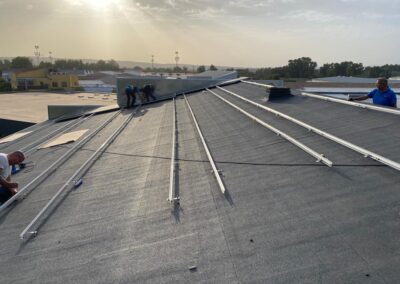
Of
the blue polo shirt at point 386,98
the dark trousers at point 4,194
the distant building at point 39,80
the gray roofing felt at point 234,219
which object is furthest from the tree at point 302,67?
the dark trousers at point 4,194

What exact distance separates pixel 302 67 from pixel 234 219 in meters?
75.2

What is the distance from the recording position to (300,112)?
7.53 metres

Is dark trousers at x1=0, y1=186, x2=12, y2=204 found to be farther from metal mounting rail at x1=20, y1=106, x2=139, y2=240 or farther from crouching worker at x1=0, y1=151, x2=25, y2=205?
metal mounting rail at x1=20, y1=106, x2=139, y2=240

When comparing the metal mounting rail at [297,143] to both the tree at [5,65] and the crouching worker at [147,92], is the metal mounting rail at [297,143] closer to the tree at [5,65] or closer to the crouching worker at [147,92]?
the crouching worker at [147,92]

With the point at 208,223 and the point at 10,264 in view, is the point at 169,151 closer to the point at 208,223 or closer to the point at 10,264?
the point at 208,223

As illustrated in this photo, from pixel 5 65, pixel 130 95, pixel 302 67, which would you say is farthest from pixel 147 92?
pixel 5 65

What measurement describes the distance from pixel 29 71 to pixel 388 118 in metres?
70.4

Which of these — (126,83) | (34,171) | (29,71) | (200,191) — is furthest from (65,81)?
(200,191)

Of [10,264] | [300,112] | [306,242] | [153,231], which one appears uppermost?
[300,112]

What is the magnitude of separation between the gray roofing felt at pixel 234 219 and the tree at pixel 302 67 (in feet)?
227

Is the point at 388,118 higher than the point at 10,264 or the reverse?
higher

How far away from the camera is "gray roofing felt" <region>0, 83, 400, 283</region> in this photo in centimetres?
264

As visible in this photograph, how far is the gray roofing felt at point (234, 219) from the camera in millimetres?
2639

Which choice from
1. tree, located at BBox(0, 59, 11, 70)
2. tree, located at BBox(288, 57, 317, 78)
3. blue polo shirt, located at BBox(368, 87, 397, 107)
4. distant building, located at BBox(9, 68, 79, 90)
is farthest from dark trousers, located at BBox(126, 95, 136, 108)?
tree, located at BBox(0, 59, 11, 70)
